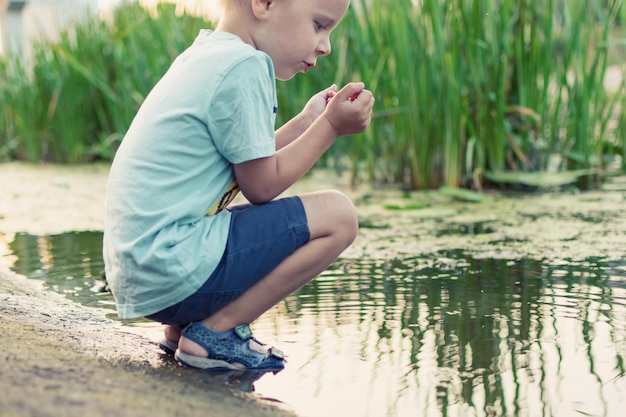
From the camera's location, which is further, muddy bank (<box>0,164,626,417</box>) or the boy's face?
the boy's face

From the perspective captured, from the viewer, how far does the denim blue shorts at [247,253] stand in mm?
1345

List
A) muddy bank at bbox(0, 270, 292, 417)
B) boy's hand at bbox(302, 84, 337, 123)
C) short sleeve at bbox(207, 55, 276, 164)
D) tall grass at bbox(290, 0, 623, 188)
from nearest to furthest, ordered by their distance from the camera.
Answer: muddy bank at bbox(0, 270, 292, 417) < short sleeve at bbox(207, 55, 276, 164) < boy's hand at bbox(302, 84, 337, 123) < tall grass at bbox(290, 0, 623, 188)

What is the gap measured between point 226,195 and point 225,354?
26cm

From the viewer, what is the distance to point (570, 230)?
7.83ft

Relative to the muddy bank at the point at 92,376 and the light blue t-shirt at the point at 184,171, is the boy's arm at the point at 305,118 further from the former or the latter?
the muddy bank at the point at 92,376

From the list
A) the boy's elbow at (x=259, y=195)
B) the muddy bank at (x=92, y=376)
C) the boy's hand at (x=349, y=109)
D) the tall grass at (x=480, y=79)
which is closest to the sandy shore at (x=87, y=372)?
the muddy bank at (x=92, y=376)

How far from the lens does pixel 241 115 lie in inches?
51.6

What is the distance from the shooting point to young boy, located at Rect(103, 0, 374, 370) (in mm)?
1317

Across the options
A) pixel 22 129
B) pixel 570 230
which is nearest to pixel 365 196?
pixel 570 230

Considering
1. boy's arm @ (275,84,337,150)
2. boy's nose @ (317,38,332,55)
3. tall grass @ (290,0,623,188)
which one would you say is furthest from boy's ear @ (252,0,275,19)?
tall grass @ (290,0,623,188)

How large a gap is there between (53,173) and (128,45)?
790mm

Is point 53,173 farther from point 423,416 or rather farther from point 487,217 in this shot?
point 423,416

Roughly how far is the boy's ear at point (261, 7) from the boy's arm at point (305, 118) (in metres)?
0.22

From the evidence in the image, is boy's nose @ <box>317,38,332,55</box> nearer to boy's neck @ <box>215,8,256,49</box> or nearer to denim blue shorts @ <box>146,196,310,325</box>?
boy's neck @ <box>215,8,256,49</box>
